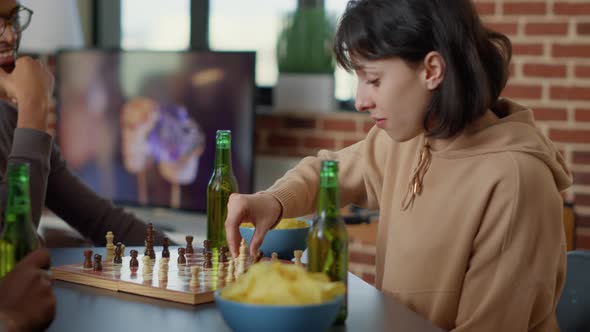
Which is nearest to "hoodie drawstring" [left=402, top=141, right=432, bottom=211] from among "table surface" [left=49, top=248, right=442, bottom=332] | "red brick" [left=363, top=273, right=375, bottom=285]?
"table surface" [left=49, top=248, right=442, bottom=332]

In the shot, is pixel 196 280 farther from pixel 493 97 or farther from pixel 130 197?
pixel 130 197

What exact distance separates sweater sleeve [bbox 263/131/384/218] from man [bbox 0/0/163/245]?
37 cm

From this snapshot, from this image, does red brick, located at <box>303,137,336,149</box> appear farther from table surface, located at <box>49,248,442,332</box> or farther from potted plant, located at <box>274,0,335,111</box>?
table surface, located at <box>49,248,442,332</box>

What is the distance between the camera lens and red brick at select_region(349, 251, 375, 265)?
11.0 ft

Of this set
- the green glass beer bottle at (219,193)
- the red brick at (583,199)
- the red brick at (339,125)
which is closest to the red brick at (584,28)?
the red brick at (583,199)

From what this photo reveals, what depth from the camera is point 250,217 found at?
1.58m

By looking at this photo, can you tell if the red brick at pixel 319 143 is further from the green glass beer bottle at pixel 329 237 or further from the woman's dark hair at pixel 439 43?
the green glass beer bottle at pixel 329 237

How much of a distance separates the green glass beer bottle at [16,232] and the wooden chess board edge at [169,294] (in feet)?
0.73

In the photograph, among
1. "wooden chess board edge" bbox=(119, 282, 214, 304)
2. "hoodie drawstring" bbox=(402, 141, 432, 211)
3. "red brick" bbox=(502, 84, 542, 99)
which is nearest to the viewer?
"wooden chess board edge" bbox=(119, 282, 214, 304)

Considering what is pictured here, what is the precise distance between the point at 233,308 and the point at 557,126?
220cm

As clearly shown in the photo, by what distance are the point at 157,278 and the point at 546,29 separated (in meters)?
2.02

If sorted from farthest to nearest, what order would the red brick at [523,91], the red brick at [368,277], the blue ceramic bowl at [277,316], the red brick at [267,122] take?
the red brick at [267,122] < the red brick at [368,277] < the red brick at [523,91] < the blue ceramic bowl at [277,316]

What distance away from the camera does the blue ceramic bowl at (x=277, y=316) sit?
1.01 meters

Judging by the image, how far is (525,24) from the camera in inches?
118
